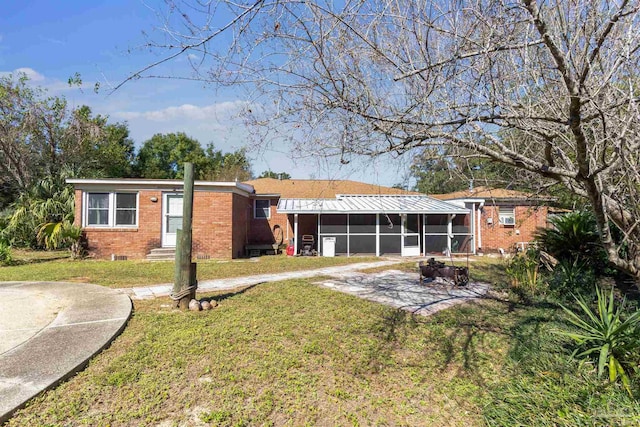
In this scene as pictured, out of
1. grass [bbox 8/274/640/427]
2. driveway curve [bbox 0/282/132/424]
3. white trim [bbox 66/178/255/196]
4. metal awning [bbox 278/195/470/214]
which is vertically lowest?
grass [bbox 8/274/640/427]

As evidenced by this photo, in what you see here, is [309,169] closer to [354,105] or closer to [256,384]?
[354,105]

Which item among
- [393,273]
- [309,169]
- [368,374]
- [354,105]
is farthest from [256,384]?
[393,273]

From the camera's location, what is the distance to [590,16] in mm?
2721

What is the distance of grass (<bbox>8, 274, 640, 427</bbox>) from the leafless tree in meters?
1.53

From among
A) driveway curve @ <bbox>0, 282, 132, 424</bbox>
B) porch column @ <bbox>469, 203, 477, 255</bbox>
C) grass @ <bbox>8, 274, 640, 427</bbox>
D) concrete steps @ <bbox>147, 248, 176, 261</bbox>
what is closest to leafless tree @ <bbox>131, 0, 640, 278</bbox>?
grass @ <bbox>8, 274, 640, 427</bbox>

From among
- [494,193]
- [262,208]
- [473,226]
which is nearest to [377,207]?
[473,226]

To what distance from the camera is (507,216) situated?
1775cm

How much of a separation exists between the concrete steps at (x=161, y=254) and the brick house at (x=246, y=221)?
0.43 ft

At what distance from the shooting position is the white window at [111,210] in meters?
13.6

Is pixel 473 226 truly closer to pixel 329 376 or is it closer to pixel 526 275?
pixel 526 275

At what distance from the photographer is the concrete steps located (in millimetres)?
13391

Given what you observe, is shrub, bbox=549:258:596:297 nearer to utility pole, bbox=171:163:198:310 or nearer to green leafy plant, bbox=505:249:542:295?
green leafy plant, bbox=505:249:542:295

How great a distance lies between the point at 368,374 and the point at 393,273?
7.36m

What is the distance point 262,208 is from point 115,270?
9.18 metres
